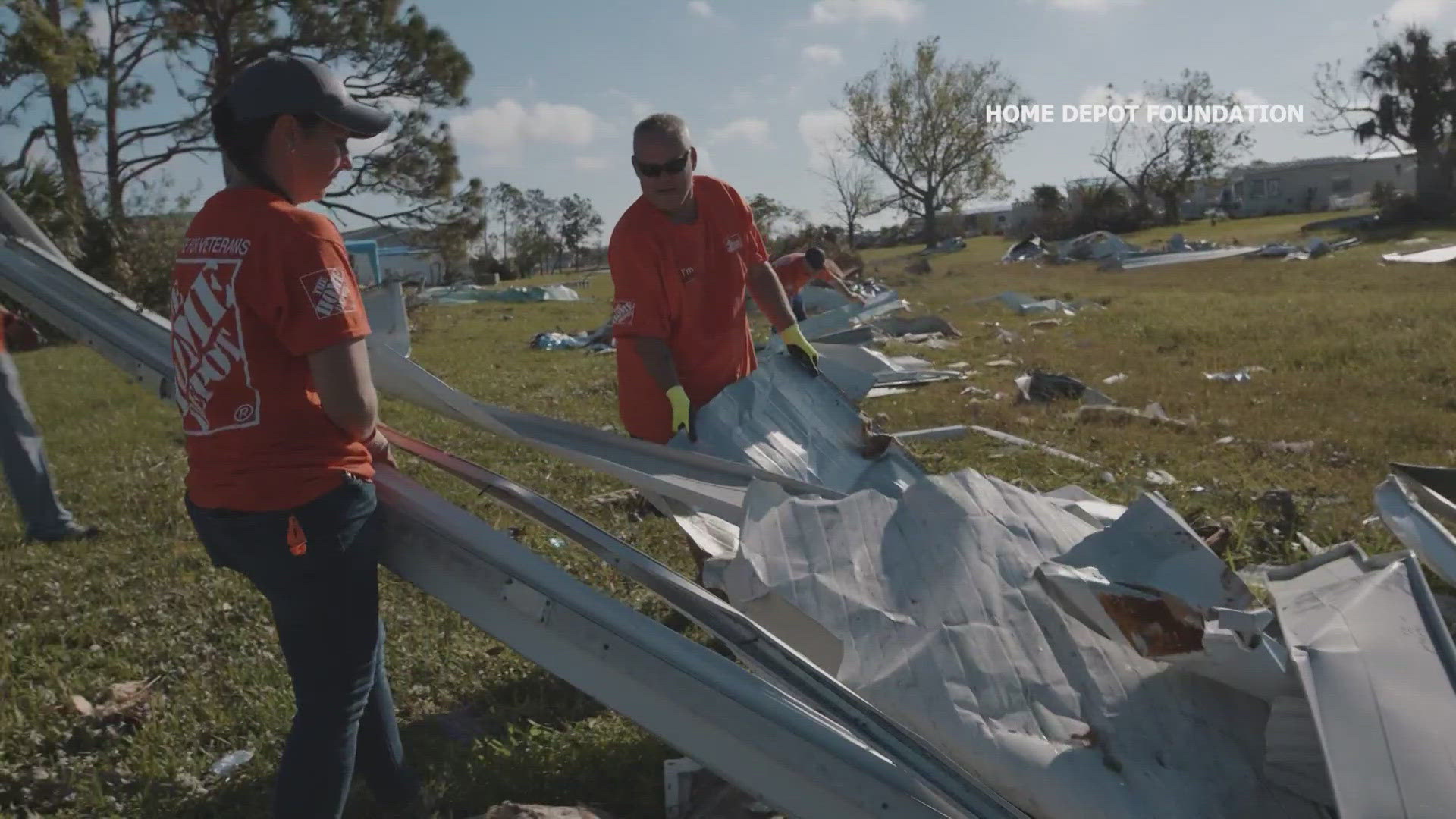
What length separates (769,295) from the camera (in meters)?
3.47

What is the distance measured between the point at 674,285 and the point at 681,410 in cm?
37

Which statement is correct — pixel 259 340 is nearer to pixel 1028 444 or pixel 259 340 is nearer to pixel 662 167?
pixel 662 167

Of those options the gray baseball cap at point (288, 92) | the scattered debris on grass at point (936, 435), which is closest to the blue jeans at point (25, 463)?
the gray baseball cap at point (288, 92)

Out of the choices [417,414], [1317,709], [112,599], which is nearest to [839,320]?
[417,414]

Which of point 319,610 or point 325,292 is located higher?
point 325,292

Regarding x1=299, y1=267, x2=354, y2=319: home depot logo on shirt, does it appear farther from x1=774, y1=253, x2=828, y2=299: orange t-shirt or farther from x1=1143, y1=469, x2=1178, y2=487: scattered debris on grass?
x1=1143, y1=469, x2=1178, y2=487: scattered debris on grass

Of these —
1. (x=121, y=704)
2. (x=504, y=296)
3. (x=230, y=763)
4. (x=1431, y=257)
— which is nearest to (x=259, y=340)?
(x=230, y=763)

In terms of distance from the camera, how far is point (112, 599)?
13.7 feet

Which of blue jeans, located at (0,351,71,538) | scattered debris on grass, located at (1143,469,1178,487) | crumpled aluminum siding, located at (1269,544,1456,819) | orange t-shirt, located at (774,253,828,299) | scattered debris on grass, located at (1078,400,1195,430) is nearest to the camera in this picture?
crumpled aluminum siding, located at (1269,544,1456,819)

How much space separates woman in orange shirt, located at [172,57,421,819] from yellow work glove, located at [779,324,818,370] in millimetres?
1650

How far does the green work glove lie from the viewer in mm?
3021

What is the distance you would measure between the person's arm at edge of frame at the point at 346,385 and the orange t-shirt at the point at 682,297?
121 cm

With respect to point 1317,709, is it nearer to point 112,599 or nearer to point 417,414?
point 112,599

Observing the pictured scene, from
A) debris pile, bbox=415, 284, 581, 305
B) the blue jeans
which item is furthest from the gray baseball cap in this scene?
debris pile, bbox=415, 284, 581, 305
